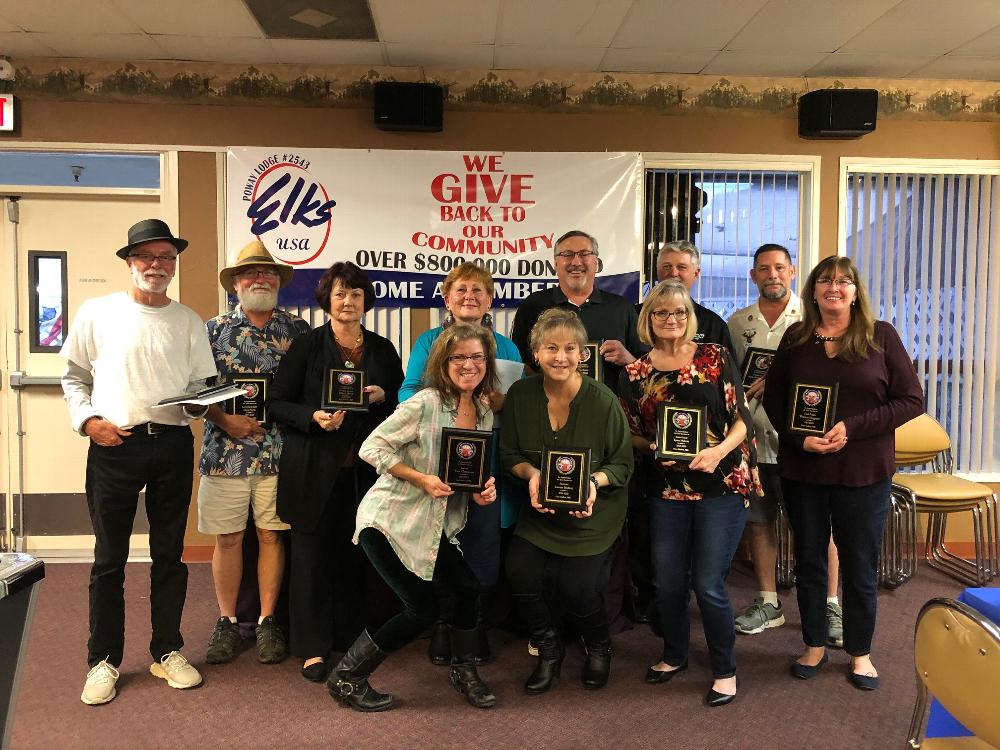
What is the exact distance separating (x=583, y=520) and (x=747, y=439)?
696 millimetres

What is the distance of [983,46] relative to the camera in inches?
155

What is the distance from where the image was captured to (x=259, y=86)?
4.29m

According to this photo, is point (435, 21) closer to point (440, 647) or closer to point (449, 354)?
point (449, 354)

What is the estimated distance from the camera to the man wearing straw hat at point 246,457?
117 inches

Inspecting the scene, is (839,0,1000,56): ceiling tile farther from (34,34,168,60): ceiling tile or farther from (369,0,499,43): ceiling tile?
(34,34,168,60): ceiling tile

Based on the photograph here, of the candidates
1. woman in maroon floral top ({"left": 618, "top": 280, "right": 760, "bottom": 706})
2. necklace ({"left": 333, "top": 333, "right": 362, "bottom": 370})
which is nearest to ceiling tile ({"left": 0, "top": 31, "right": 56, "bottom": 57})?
necklace ({"left": 333, "top": 333, "right": 362, "bottom": 370})

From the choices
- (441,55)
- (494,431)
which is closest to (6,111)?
(441,55)

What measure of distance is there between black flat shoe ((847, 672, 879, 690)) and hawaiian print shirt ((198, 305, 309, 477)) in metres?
2.51

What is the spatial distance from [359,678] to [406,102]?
3145 millimetres

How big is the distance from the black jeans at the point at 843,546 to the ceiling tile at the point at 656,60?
2552mm

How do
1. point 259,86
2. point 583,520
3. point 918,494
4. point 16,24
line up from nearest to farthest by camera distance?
point 583,520, point 16,24, point 918,494, point 259,86

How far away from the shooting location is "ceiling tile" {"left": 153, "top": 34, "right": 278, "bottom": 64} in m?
3.89

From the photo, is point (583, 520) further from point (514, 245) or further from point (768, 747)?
point (514, 245)

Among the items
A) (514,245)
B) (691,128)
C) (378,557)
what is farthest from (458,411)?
(691,128)
